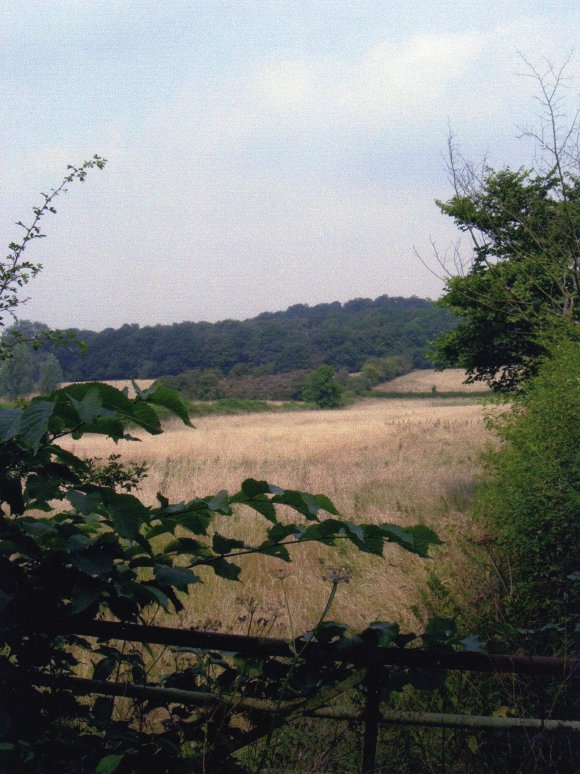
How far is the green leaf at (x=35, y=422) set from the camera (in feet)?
4.72

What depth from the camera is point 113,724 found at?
1.97 m

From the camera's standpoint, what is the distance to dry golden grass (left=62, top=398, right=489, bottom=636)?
664cm

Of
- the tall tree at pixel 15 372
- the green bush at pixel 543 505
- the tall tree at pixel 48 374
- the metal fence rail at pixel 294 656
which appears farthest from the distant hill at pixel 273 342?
the metal fence rail at pixel 294 656

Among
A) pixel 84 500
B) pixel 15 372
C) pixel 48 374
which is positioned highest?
pixel 48 374

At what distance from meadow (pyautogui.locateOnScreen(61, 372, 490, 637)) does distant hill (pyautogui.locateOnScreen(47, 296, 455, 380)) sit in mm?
11060

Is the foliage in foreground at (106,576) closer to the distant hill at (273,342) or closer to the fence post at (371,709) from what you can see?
the fence post at (371,709)

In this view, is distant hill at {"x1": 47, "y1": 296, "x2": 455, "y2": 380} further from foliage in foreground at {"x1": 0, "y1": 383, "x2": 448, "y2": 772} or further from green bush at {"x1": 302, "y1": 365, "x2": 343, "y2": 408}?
foliage in foreground at {"x1": 0, "y1": 383, "x2": 448, "y2": 772}

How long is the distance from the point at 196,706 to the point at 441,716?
28.8 inches

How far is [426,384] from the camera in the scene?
7794 cm

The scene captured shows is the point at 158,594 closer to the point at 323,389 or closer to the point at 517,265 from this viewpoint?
the point at 517,265

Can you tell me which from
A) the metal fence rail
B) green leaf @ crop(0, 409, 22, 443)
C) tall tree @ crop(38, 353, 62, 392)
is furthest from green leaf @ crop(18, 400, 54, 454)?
tall tree @ crop(38, 353, 62, 392)

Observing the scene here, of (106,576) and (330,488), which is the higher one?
(106,576)

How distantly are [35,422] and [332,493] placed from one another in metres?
13.9

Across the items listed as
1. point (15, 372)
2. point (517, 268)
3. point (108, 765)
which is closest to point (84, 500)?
point (108, 765)
